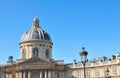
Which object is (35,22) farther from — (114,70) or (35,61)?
(114,70)

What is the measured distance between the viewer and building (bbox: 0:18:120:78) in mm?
86519

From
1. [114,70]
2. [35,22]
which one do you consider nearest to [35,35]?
[35,22]

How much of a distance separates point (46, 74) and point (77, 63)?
9.50m

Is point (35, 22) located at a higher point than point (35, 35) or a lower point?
higher

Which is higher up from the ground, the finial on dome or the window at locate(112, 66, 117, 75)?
the finial on dome

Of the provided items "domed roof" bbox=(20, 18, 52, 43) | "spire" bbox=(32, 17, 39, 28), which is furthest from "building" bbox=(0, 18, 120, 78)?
"spire" bbox=(32, 17, 39, 28)

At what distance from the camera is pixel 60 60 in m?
93.0

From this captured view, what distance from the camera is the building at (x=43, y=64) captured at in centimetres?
8652

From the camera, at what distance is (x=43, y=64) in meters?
88.5

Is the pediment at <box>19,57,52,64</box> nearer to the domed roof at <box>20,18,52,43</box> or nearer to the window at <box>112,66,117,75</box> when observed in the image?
the domed roof at <box>20,18,52,43</box>

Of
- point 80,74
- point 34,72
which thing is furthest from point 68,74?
point 34,72

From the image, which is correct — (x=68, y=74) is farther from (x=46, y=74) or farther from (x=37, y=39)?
(x=37, y=39)

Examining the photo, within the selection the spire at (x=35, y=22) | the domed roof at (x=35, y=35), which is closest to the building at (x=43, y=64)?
the domed roof at (x=35, y=35)

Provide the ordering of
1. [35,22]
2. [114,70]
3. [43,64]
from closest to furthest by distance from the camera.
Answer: [114,70] < [43,64] < [35,22]
